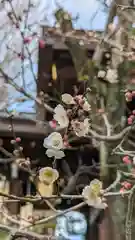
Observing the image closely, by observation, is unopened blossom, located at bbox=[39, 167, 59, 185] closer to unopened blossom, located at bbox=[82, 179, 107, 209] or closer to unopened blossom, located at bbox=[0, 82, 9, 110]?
unopened blossom, located at bbox=[82, 179, 107, 209]

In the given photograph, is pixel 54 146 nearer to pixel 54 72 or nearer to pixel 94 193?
pixel 94 193

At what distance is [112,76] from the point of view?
2.26m

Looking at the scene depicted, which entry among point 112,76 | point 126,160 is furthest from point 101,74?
point 126,160

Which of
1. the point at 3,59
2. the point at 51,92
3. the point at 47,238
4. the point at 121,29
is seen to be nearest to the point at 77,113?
the point at 47,238

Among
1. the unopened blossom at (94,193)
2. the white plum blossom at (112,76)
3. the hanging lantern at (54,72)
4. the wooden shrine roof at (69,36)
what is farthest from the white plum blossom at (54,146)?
the hanging lantern at (54,72)

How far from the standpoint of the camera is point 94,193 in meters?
1.14

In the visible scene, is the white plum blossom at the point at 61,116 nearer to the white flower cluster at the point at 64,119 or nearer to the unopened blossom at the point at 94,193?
the white flower cluster at the point at 64,119

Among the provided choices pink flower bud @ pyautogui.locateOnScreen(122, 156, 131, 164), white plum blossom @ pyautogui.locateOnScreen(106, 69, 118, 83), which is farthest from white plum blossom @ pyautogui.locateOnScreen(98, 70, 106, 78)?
pink flower bud @ pyautogui.locateOnScreen(122, 156, 131, 164)

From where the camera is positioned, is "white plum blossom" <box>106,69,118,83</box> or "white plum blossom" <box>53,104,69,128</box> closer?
A: "white plum blossom" <box>53,104,69,128</box>

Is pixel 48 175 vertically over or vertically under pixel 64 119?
under

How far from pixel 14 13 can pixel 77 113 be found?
1525mm

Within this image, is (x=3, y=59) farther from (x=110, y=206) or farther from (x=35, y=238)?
(x=35, y=238)

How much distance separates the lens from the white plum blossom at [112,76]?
2.25m

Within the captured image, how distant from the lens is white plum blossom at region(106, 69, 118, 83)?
2250mm
